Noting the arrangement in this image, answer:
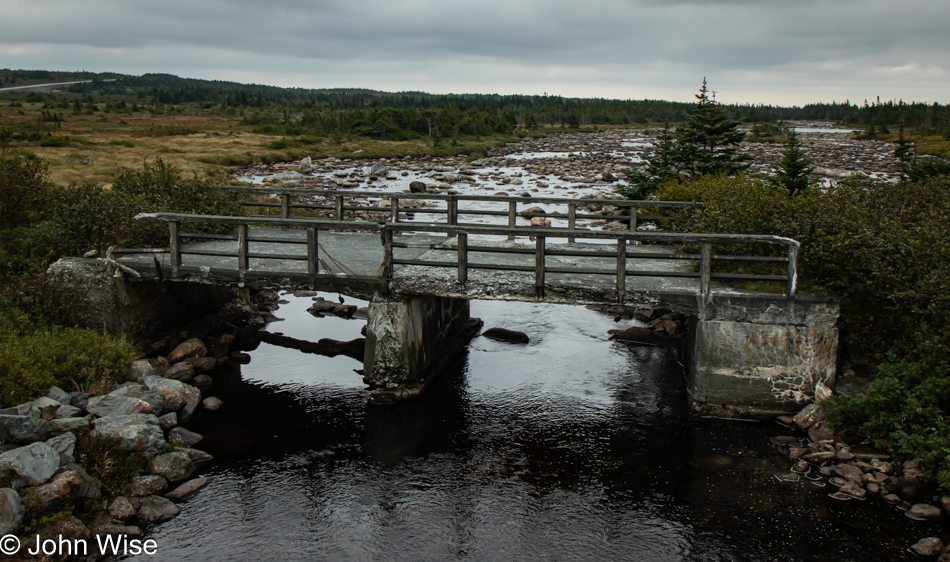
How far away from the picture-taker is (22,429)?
9797 millimetres

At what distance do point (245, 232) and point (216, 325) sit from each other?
178 inches

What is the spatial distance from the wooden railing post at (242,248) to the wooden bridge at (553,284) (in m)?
0.02

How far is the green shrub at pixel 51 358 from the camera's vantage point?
11.0 m

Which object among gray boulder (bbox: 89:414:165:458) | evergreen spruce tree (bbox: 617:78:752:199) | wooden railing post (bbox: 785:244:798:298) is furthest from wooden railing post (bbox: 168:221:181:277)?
evergreen spruce tree (bbox: 617:78:752:199)

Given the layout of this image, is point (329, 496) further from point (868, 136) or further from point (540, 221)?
point (868, 136)

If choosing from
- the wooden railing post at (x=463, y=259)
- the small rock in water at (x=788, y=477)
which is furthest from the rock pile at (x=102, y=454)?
the small rock in water at (x=788, y=477)

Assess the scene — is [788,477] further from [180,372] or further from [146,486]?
[180,372]

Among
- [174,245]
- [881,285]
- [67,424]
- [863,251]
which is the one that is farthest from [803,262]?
[67,424]

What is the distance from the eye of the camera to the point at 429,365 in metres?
Answer: 15.0

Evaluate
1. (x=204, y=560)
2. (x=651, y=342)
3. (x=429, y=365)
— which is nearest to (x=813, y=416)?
(x=651, y=342)

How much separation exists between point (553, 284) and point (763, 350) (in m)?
3.61

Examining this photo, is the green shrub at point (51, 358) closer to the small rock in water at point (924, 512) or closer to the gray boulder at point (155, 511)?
the gray boulder at point (155, 511)

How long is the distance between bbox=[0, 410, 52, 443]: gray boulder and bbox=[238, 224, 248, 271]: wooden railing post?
463 centimetres

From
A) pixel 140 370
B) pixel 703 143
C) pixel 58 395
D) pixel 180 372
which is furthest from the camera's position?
pixel 703 143
